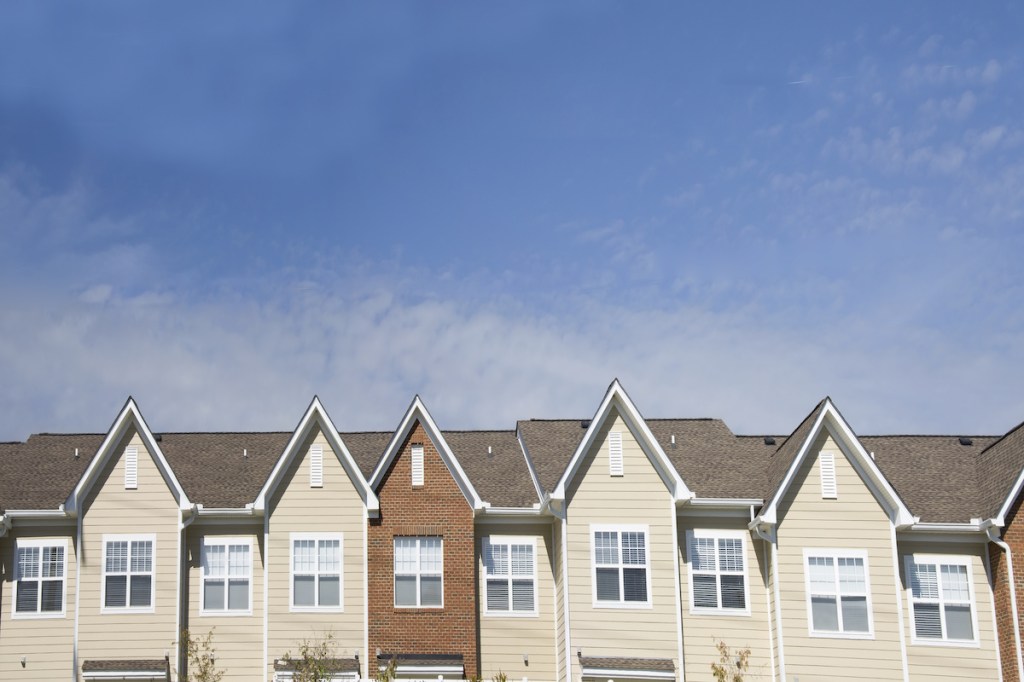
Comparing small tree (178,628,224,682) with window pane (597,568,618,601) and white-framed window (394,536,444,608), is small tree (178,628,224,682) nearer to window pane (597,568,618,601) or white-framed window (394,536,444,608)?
white-framed window (394,536,444,608)

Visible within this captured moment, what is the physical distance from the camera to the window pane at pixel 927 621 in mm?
→ 32500

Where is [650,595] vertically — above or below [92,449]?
below

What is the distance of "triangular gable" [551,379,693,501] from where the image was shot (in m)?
32.8

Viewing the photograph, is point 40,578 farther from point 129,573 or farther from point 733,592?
point 733,592

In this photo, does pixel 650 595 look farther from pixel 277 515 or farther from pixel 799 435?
pixel 277 515

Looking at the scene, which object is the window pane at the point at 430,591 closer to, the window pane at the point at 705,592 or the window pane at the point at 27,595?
the window pane at the point at 705,592

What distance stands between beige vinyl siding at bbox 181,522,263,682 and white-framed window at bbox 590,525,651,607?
29.8 ft

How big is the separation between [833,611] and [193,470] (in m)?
18.3

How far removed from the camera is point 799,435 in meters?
34.1

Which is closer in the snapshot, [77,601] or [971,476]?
[77,601]

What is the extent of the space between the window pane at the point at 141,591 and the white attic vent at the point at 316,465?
4.97m

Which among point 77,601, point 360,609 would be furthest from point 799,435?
point 77,601

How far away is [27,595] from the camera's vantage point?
32781 mm

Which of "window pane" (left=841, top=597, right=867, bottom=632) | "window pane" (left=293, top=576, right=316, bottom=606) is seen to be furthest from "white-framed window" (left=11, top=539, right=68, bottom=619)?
"window pane" (left=841, top=597, right=867, bottom=632)
